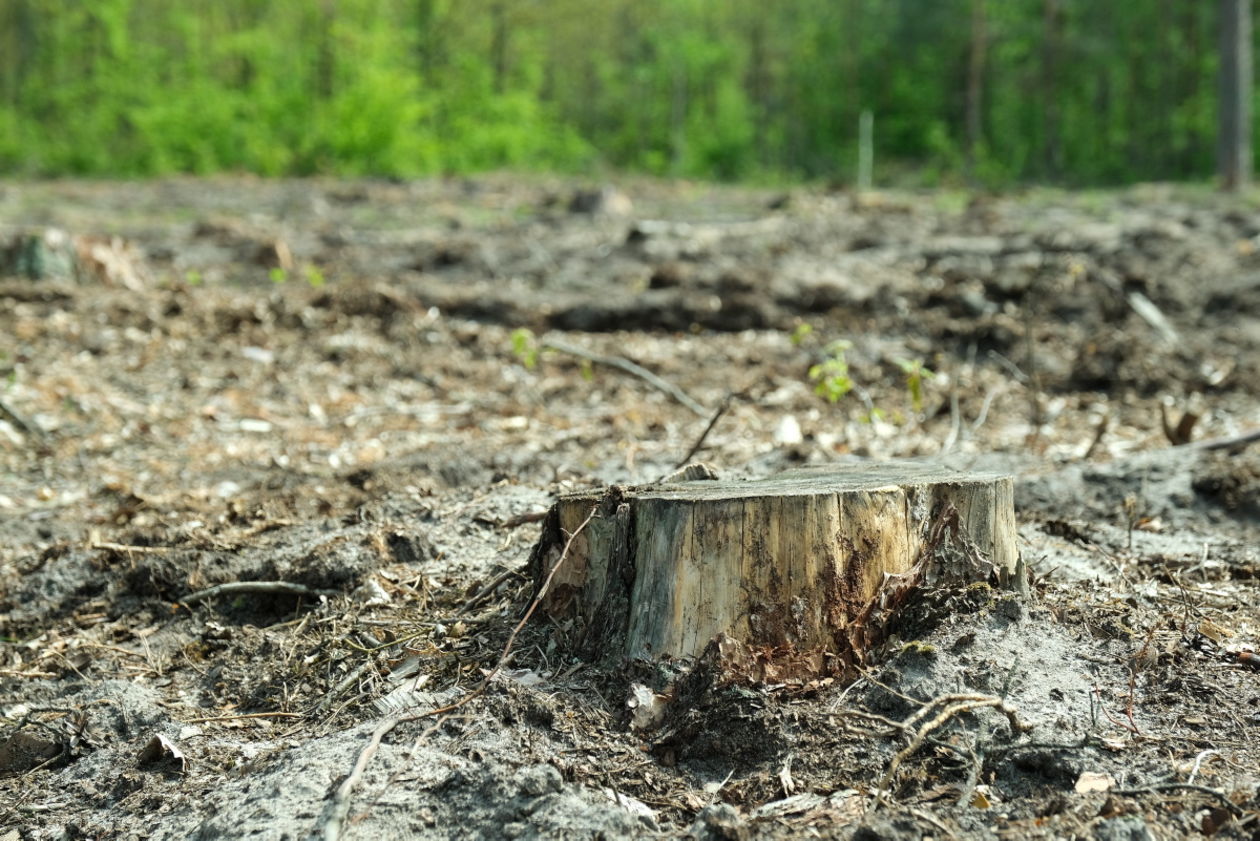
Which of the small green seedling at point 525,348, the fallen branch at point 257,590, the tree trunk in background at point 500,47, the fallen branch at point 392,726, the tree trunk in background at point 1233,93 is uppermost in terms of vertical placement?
the tree trunk in background at point 500,47

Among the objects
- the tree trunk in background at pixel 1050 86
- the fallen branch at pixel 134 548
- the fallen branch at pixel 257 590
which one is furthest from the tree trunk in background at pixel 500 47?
the fallen branch at pixel 257 590

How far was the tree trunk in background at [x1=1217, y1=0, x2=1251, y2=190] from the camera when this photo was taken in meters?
14.7

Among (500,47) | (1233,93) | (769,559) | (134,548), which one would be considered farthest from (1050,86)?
(769,559)

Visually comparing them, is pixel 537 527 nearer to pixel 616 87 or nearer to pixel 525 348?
pixel 525 348

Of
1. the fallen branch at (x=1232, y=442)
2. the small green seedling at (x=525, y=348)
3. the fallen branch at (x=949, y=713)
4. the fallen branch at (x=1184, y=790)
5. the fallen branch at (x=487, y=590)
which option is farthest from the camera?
the small green seedling at (x=525, y=348)

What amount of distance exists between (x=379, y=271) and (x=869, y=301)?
368cm

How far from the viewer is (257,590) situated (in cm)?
313

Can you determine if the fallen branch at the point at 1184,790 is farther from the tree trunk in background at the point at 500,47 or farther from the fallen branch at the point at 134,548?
the tree trunk in background at the point at 500,47

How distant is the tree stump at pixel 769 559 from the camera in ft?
7.58

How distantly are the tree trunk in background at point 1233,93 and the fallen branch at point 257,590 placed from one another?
48.0 ft

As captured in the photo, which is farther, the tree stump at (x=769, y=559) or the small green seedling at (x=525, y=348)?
the small green seedling at (x=525, y=348)

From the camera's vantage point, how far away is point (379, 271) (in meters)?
8.65

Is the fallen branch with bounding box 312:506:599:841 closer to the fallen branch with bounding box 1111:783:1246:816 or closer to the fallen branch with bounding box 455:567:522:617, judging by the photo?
the fallen branch with bounding box 455:567:522:617

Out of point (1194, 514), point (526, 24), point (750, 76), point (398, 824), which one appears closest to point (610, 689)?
point (398, 824)
